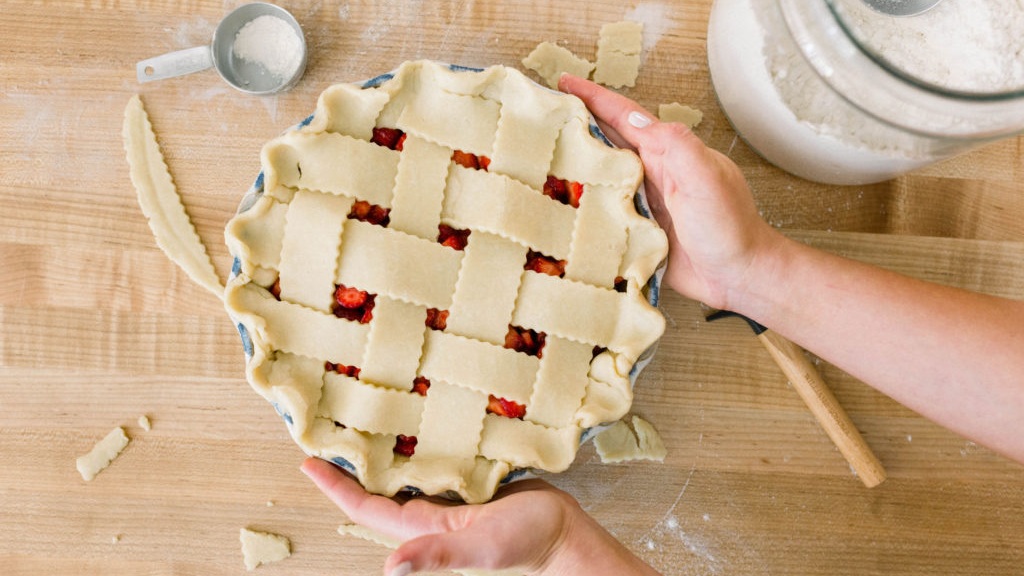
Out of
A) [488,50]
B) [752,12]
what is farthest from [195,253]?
[752,12]

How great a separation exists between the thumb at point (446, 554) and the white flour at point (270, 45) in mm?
816

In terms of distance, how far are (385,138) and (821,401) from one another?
87cm

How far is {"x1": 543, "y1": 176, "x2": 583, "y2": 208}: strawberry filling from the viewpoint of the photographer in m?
1.08

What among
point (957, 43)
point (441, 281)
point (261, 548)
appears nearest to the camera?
point (957, 43)

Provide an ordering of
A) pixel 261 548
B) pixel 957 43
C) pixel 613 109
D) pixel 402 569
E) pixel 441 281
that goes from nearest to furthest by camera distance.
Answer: pixel 402 569, pixel 957 43, pixel 441 281, pixel 613 109, pixel 261 548

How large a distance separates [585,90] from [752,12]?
0.91 feet

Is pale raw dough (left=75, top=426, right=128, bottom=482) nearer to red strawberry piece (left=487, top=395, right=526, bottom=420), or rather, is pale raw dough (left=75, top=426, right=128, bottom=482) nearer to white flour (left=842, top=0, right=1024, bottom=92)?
red strawberry piece (left=487, top=395, right=526, bottom=420)

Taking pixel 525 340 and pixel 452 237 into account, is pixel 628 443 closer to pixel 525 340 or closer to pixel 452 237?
pixel 525 340

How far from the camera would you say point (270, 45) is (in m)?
1.21

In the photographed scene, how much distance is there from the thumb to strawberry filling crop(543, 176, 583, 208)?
50cm

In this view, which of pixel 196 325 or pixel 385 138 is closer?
pixel 385 138

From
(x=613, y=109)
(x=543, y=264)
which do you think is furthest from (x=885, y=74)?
(x=543, y=264)

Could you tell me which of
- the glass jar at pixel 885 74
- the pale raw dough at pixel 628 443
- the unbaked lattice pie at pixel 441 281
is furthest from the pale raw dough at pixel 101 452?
the glass jar at pixel 885 74

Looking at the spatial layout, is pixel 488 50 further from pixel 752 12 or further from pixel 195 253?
pixel 195 253
